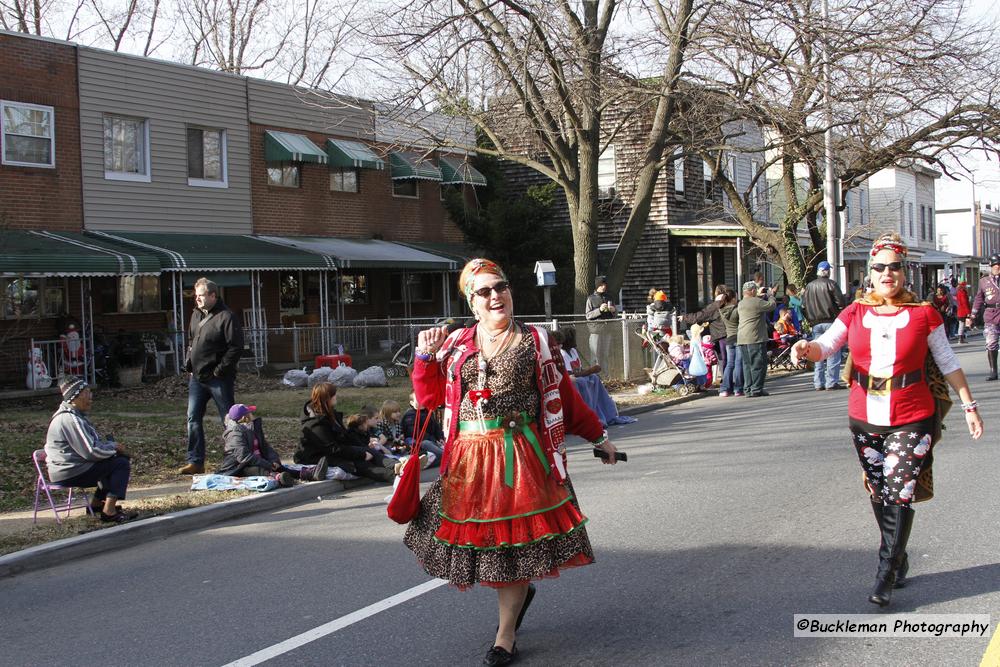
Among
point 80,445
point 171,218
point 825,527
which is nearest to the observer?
point 825,527

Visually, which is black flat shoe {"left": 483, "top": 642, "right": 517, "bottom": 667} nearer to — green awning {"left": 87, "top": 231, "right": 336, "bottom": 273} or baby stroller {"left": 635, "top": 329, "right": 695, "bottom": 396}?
baby stroller {"left": 635, "top": 329, "right": 695, "bottom": 396}

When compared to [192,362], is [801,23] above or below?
above

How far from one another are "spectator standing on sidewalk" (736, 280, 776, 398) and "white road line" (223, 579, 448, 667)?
10.9 m

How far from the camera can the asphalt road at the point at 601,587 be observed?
16.0ft

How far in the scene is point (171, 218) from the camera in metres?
22.5

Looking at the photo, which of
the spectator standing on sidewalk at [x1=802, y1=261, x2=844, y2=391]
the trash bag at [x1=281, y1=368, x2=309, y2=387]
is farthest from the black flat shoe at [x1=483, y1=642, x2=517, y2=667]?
the trash bag at [x1=281, y1=368, x2=309, y2=387]

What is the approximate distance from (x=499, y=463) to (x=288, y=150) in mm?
20845

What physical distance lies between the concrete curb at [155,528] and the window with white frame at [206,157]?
1526cm

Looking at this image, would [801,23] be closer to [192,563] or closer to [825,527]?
[825,527]

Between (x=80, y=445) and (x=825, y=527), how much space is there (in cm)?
579

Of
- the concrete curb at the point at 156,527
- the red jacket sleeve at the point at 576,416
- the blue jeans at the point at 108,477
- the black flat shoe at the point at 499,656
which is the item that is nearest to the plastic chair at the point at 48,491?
the blue jeans at the point at 108,477

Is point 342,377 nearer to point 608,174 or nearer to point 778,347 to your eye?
point 778,347

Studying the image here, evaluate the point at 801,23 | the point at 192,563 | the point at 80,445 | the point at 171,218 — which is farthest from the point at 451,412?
the point at 171,218

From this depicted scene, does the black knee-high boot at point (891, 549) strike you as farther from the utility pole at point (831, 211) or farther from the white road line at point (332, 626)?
the utility pole at point (831, 211)
